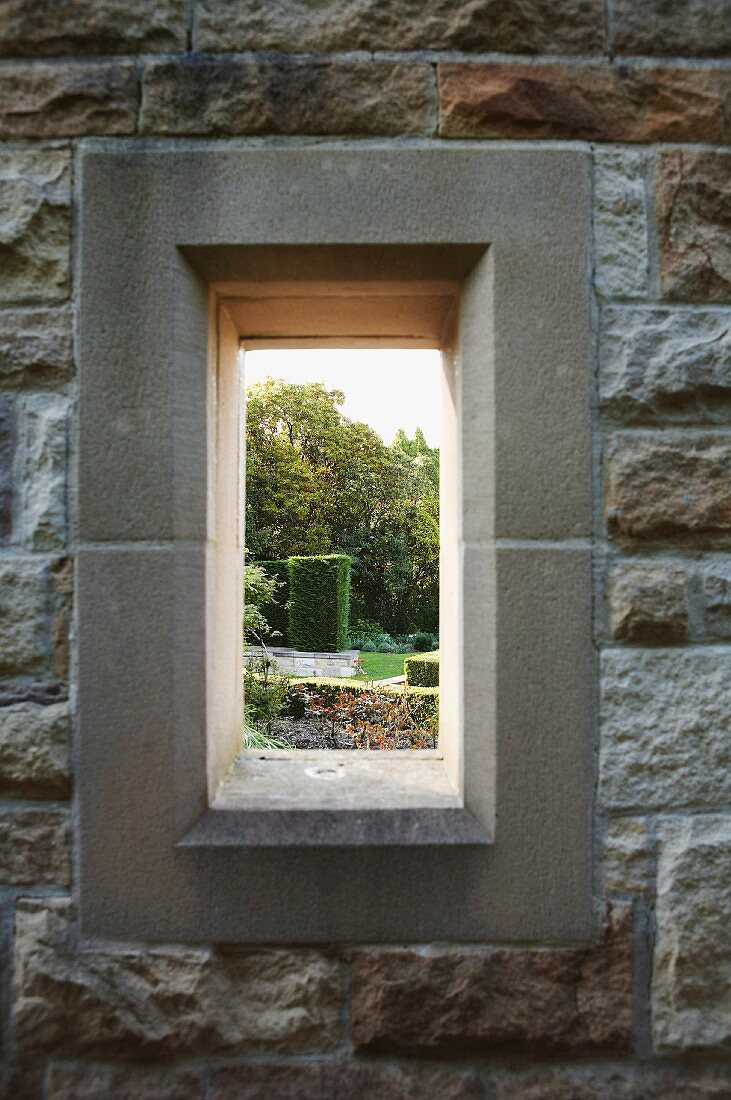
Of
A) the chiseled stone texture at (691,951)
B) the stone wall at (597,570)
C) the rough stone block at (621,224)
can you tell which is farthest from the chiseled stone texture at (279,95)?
the chiseled stone texture at (691,951)

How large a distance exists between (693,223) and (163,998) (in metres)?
1.83

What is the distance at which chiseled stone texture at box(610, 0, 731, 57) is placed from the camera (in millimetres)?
1294

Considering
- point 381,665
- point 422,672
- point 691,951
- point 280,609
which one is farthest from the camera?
point 280,609

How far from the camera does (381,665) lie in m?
9.61

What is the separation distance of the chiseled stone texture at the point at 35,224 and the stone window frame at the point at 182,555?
0.05 meters

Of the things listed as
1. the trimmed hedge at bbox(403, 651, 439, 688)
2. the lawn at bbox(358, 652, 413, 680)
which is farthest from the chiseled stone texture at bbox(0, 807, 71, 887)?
the lawn at bbox(358, 652, 413, 680)

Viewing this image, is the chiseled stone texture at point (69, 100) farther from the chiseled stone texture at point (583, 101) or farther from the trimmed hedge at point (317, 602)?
the trimmed hedge at point (317, 602)

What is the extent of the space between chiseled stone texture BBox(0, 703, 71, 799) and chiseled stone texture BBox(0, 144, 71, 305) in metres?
0.68

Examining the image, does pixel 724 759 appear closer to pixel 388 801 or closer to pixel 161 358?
pixel 388 801

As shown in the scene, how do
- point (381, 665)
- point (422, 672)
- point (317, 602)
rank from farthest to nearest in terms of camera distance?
point (381, 665) → point (317, 602) → point (422, 672)

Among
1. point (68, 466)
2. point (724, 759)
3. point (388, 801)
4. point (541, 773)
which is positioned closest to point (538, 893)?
point (541, 773)

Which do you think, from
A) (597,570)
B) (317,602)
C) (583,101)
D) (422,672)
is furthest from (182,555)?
(317,602)

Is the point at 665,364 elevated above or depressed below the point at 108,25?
below

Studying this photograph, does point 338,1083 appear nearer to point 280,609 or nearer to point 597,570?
point 597,570
